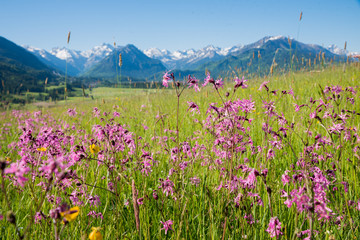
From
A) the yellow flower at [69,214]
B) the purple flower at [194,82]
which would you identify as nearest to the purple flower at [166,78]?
the purple flower at [194,82]

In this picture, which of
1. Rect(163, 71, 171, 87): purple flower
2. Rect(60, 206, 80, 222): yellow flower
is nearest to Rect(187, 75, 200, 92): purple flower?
Rect(163, 71, 171, 87): purple flower

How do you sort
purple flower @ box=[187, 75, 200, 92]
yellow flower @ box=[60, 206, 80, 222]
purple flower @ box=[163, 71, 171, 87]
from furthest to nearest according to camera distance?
purple flower @ box=[163, 71, 171, 87] < purple flower @ box=[187, 75, 200, 92] < yellow flower @ box=[60, 206, 80, 222]

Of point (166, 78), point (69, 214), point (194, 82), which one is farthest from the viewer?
point (166, 78)

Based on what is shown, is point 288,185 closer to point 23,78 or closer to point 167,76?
point 167,76

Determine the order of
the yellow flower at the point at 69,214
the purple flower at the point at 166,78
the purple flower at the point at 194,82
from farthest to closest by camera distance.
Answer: the purple flower at the point at 166,78 → the purple flower at the point at 194,82 → the yellow flower at the point at 69,214

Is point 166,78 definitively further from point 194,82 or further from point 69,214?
point 69,214

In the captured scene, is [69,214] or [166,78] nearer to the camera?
[69,214]

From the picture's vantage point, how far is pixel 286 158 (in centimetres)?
274

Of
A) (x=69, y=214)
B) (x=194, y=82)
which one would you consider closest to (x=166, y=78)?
(x=194, y=82)

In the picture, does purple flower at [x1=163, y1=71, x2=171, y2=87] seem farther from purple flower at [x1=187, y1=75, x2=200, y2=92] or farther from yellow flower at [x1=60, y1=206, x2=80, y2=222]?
yellow flower at [x1=60, y1=206, x2=80, y2=222]

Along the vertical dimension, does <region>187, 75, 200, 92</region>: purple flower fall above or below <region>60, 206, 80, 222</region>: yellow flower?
above

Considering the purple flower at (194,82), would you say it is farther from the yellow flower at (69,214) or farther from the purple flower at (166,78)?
the yellow flower at (69,214)

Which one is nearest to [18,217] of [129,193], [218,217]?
[129,193]

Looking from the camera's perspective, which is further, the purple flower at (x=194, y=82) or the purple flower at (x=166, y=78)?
the purple flower at (x=166, y=78)
